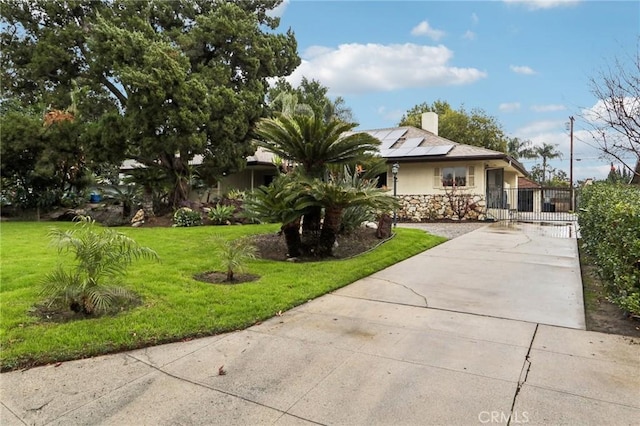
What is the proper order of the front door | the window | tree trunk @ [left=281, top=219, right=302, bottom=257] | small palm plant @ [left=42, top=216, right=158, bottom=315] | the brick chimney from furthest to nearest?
1. the brick chimney
2. the front door
3. the window
4. tree trunk @ [left=281, top=219, right=302, bottom=257]
5. small palm plant @ [left=42, top=216, right=158, bottom=315]

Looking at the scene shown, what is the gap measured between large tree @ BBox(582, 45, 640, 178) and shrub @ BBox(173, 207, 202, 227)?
11528mm

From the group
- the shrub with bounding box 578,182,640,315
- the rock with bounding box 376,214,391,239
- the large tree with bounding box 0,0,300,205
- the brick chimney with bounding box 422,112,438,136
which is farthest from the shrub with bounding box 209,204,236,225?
the brick chimney with bounding box 422,112,438,136

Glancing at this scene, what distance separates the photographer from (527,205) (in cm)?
3150

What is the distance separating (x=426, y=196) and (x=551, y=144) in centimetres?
3558

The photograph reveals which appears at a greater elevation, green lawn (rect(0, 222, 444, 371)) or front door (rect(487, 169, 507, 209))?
front door (rect(487, 169, 507, 209))

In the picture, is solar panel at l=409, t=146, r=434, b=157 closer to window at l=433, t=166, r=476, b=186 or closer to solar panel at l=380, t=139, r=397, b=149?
window at l=433, t=166, r=476, b=186

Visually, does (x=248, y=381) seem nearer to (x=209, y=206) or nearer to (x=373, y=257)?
(x=373, y=257)

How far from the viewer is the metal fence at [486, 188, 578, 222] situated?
19.4 meters

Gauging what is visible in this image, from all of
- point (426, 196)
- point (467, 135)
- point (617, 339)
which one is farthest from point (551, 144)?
point (617, 339)

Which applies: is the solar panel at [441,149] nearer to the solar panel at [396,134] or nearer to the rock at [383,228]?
the solar panel at [396,134]

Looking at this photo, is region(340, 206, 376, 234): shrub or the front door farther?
the front door

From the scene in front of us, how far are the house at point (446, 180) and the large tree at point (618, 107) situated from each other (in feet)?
28.4

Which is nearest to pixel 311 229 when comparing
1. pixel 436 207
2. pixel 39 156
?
pixel 436 207

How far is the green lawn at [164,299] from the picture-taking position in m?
3.62
